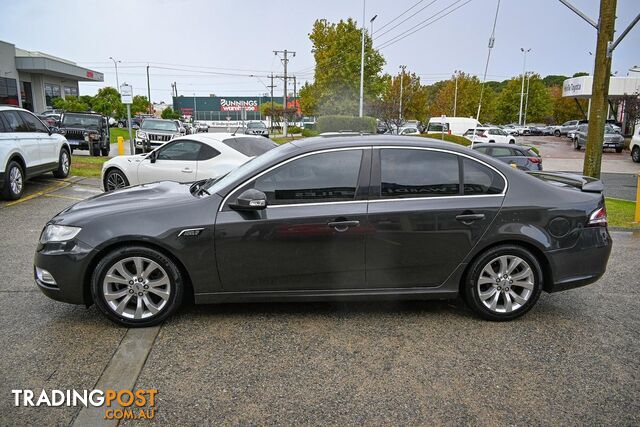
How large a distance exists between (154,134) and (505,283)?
1760 cm

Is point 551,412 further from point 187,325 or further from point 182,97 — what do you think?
point 182,97

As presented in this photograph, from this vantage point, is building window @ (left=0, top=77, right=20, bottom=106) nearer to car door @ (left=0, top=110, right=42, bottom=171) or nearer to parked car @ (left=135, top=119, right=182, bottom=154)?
parked car @ (left=135, top=119, right=182, bottom=154)

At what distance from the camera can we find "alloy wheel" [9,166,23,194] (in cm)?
996

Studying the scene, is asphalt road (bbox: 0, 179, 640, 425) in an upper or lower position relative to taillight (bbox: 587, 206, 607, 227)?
lower

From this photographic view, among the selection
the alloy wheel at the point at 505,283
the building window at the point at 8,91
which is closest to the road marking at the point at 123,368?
the alloy wheel at the point at 505,283

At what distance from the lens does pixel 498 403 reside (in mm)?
3172

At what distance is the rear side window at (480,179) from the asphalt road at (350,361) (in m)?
1.16

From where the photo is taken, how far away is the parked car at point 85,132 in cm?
2067

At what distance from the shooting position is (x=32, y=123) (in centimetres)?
1095

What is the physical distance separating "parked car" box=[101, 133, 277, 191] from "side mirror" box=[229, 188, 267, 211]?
5.07m

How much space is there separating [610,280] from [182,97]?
118835mm

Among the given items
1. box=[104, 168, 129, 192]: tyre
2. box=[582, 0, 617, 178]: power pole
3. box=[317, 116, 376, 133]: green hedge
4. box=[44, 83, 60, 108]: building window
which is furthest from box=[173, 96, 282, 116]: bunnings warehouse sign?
box=[582, 0, 617, 178]: power pole

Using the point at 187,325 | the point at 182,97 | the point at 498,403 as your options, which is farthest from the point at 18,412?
the point at 182,97

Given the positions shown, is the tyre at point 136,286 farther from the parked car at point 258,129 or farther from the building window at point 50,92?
the building window at point 50,92
